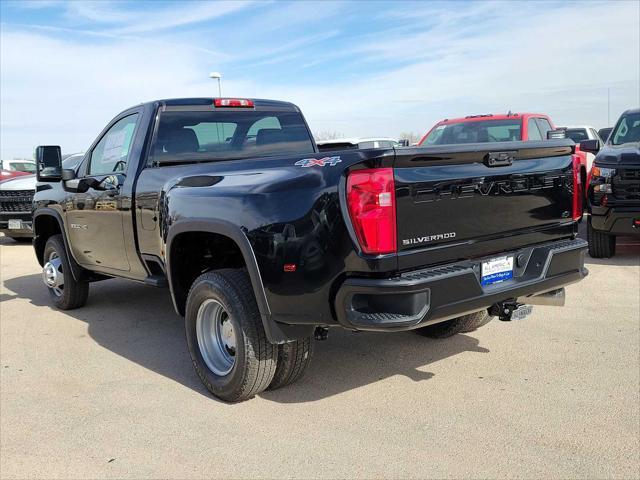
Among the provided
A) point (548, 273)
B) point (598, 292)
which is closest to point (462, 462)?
point (548, 273)

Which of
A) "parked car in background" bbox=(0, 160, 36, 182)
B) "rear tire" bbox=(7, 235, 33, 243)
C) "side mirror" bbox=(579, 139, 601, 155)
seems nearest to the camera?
"side mirror" bbox=(579, 139, 601, 155)

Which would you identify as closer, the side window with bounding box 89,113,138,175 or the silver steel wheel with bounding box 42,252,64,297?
the side window with bounding box 89,113,138,175

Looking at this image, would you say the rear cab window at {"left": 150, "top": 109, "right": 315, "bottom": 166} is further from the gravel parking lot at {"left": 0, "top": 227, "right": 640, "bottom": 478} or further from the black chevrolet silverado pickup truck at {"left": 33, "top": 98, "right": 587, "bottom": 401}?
the gravel parking lot at {"left": 0, "top": 227, "right": 640, "bottom": 478}

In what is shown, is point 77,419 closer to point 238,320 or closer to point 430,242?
point 238,320

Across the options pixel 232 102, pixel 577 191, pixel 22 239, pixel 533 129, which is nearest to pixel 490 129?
pixel 533 129

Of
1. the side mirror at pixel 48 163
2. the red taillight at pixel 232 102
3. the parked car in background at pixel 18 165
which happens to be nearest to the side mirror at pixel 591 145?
the red taillight at pixel 232 102

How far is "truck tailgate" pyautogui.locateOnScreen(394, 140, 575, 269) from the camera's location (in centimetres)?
291

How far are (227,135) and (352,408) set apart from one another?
8.27 feet

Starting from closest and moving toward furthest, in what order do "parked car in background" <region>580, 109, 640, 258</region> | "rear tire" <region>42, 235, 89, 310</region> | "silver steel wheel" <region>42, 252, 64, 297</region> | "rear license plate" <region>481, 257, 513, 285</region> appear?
"rear license plate" <region>481, 257, 513, 285</region> → "rear tire" <region>42, 235, 89, 310</region> → "silver steel wheel" <region>42, 252, 64, 297</region> → "parked car in background" <region>580, 109, 640, 258</region>

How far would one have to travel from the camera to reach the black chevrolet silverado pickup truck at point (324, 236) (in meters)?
2.85

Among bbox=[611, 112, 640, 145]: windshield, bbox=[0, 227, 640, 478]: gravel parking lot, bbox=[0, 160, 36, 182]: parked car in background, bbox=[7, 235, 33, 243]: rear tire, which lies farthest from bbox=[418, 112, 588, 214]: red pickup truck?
bbox=[0, 160, 36, 182]: parked car in background

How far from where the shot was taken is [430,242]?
2992mm

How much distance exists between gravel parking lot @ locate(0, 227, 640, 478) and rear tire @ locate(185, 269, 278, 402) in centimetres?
16

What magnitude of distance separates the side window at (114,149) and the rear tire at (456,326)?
109 inches
